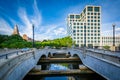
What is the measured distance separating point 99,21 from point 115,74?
130545 millimetres

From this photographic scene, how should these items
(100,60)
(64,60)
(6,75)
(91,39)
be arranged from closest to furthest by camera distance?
(6,75), (100,60), (64,60), (91,39)

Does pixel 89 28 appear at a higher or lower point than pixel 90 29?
higher

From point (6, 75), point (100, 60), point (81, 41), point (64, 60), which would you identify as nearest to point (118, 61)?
point (100, 60)

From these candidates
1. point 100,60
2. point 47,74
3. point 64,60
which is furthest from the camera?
point 64,60

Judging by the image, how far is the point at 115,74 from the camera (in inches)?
359

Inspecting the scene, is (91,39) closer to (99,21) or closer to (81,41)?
(81,41)

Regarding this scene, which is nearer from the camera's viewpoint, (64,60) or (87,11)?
(64,60)

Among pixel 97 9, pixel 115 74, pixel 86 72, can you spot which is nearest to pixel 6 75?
pixel 115 74

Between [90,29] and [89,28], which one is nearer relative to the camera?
[89,28]

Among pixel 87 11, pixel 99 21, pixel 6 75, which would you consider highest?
pixel 87 11

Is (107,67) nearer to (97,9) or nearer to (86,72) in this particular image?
(86,72)

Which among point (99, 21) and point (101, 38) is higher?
point (99, 21)

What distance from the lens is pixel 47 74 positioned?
53.8ft

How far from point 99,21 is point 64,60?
110m
